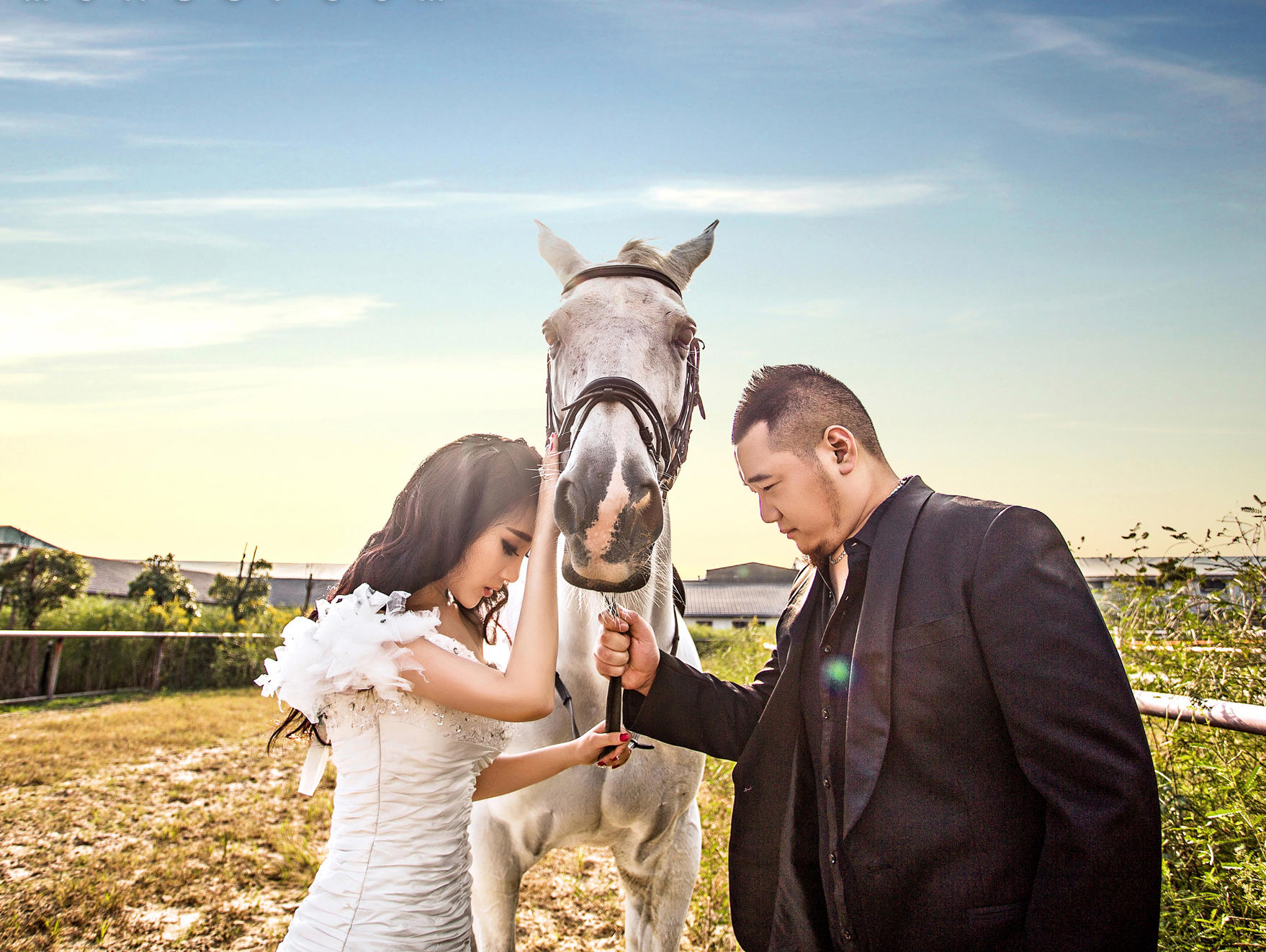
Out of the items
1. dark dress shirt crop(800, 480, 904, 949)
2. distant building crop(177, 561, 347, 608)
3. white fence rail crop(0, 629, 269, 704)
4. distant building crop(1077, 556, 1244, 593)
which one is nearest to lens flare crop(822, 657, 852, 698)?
dark dress shirt crop(800, 480, 904, 949)

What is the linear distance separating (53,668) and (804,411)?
17.4 meters

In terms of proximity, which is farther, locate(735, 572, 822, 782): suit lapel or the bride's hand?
the bride's hand

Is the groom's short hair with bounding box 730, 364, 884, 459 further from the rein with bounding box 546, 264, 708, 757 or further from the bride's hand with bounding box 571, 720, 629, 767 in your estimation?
the bride's hand with bounding box 571, 720, 629, 767

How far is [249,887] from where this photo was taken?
17.4 ft

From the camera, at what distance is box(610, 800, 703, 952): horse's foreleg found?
2910 millimetres

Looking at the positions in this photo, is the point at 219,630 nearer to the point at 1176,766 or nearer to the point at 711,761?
the point at 711,761

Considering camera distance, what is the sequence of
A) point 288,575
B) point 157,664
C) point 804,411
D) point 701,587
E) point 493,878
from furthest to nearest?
point 288,575 → point 701,587 → point 157,664 → point 493,878 → point 804,411

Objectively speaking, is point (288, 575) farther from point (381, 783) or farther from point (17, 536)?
point (381, 783)

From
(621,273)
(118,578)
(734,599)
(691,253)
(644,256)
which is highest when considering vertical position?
(691,253)

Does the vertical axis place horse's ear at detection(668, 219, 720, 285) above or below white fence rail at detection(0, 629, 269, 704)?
above

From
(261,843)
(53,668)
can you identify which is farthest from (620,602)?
(53,668)

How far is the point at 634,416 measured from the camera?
2102 mm

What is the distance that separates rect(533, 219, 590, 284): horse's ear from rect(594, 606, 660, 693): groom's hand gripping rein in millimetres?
1395

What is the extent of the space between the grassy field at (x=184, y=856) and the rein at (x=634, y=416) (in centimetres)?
305
